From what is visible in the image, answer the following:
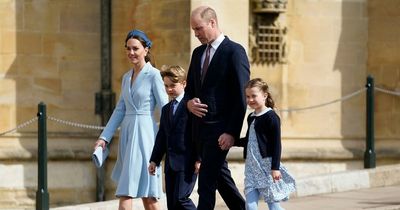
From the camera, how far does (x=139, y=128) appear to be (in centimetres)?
1040

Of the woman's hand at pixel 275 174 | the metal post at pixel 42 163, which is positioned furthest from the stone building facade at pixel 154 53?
the woman's hand at pixel 275 174

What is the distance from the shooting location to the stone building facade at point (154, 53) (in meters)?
15.9

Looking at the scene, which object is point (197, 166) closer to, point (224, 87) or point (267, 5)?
point (224, 87)

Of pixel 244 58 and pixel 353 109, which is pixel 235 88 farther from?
pixel 353 109

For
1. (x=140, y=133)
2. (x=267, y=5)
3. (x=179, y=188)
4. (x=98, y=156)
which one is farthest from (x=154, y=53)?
(x=179, y=188)

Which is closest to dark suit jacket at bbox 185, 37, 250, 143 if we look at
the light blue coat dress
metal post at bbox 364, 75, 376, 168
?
the light blue coat dress

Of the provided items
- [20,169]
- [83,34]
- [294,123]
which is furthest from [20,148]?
[294,123]

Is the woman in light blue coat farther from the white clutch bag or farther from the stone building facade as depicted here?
the stone building facade

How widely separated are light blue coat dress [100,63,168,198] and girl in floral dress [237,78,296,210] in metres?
0.69

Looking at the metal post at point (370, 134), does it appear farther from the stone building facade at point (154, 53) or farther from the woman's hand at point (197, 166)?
the woman's hand at point (197, 166)

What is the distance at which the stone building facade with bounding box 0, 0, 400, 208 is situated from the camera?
15.9m

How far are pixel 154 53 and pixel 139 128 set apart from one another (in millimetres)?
5227

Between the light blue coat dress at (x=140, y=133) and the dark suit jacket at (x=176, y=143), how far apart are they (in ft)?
0.83

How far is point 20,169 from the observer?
16.0 m
